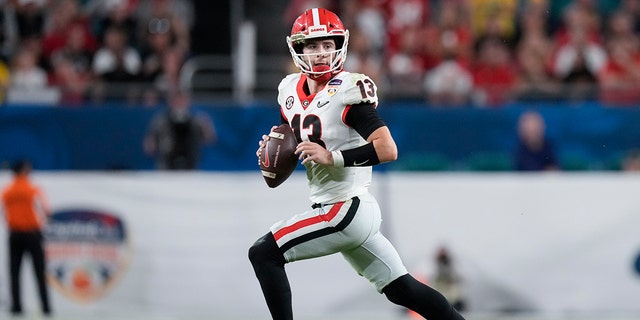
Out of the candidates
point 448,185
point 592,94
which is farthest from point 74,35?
point 592,94

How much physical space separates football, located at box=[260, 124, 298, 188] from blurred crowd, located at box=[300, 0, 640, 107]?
613 cm

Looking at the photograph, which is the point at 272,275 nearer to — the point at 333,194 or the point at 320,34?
the point at 333,194

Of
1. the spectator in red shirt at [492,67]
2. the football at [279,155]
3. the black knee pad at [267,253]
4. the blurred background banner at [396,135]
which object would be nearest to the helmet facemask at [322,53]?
the football at [279,155]

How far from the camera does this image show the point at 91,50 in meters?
12.8

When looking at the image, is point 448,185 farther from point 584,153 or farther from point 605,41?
point 605,41

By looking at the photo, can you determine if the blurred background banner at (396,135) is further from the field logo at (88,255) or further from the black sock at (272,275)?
the black sock at (272,275)

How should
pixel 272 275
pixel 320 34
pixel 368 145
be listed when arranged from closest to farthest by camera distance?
pixel 368 145 < pixel 272 275 < pixel 320 34

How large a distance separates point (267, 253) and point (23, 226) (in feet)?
19.8

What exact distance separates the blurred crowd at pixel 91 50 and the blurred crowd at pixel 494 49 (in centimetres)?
170

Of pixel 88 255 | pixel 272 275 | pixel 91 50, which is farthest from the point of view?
pixel 91 50

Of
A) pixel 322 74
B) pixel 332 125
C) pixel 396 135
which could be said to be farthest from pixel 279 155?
pixel 396 135

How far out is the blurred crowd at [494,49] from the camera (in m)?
11.8

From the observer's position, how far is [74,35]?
12898mm

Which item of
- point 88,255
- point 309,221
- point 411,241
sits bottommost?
point 411,241
